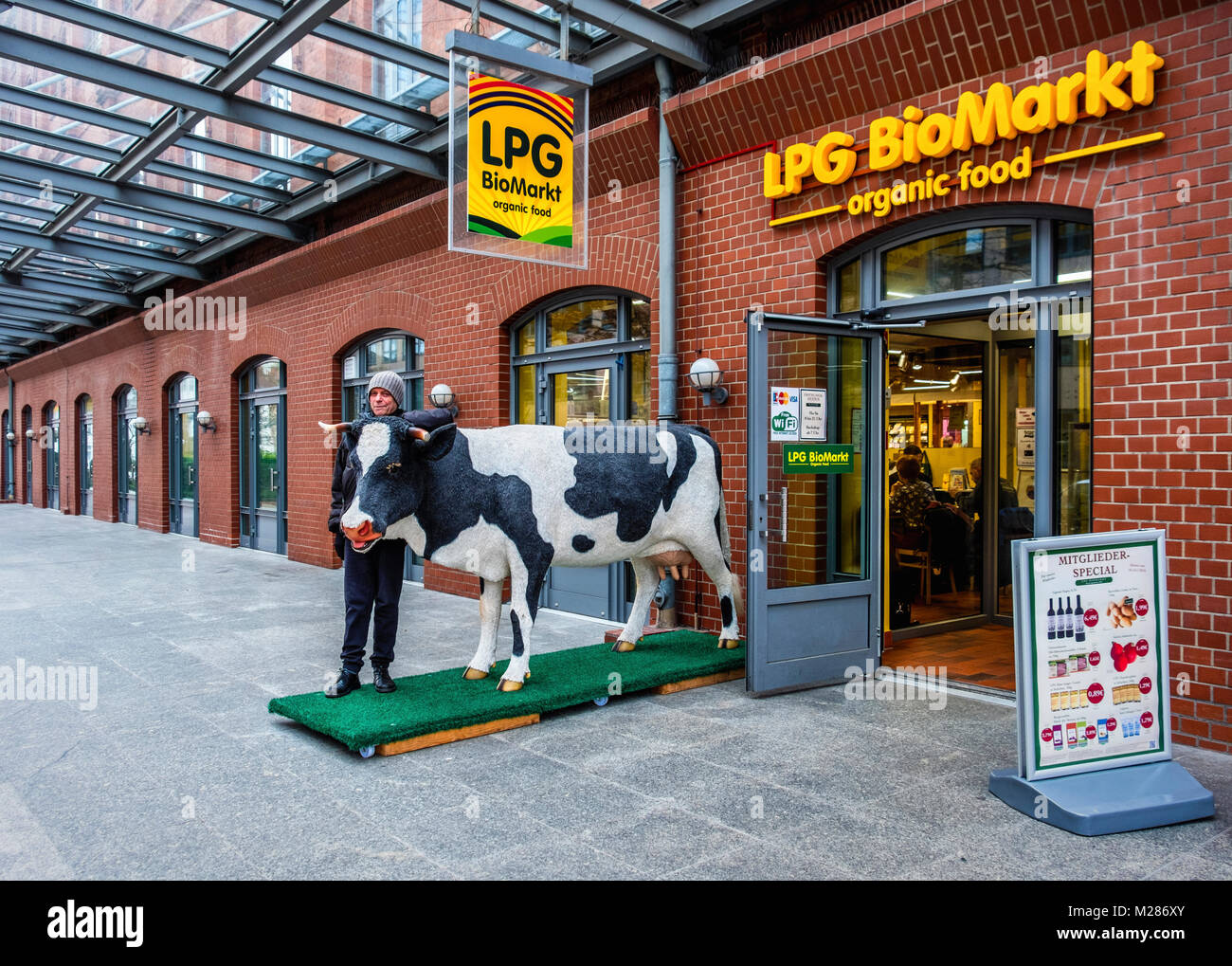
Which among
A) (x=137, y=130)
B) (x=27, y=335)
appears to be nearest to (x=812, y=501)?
(x=137, y=130)

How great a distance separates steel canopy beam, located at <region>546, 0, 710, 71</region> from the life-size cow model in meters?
2.92

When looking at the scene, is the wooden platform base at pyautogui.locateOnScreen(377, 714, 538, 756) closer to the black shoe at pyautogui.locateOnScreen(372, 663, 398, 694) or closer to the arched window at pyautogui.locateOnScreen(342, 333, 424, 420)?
the black shoe at pyautogui.locateOnScreen(372, 663, 398, 694)

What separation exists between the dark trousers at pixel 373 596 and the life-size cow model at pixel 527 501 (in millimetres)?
224

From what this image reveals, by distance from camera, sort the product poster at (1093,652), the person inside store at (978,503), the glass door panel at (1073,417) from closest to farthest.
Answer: the product poster at (1093,652) → the glass door panel at (1073,417) → the person inside store at (978,503)

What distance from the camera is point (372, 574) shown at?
5281 millimetres

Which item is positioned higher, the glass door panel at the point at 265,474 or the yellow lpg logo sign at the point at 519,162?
the yellow lpg logo sign at the point at 519,162

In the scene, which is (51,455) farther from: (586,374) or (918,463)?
(918,463)

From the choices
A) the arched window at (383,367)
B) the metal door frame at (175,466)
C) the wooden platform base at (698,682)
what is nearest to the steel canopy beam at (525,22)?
the arched window at (383,367)

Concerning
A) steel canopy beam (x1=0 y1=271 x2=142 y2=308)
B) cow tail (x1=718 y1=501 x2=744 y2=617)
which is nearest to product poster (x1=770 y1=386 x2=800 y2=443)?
cow tail (x1=718 y1=501 x2=744 y2=617)

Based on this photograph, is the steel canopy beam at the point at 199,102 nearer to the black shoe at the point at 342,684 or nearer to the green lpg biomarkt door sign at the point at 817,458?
the green lpg biomarkt door sign at the point at 817,458

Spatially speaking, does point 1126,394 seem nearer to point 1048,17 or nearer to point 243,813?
point 1048,17

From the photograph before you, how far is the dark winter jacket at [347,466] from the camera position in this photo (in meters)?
5.09
